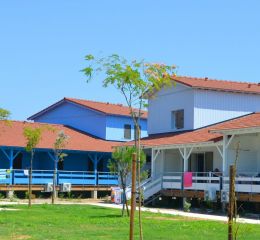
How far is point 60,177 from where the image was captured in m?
39.2

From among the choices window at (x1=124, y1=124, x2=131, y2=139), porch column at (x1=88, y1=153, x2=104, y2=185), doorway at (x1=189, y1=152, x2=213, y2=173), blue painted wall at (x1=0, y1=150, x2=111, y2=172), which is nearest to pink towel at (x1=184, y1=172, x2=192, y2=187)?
doorway at (x1=189, y1=152, x2=213, y2=173)

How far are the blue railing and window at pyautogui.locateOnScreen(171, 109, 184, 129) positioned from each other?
16.7 ft

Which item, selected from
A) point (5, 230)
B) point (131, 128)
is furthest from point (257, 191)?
point (131, 128)

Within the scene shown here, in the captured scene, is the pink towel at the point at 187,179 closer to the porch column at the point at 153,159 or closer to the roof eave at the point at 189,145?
the roof eave at the point at 189,145

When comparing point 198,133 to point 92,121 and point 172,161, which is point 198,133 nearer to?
point 172,161

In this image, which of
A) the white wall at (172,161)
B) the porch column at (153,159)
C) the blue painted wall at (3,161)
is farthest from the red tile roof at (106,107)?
the porch column at (153,159)

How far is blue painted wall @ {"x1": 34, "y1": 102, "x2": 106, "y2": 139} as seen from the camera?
45903mm

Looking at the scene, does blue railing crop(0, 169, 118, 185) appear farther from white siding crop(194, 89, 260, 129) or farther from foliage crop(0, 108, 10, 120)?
foliage crop(0, 108, 10, 120)

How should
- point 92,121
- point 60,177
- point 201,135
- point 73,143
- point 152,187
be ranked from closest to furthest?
point 201,135, point 152,187, point 60,177, point 73,143, point 92,121

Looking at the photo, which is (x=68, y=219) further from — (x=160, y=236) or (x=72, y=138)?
(x=72, y=138)

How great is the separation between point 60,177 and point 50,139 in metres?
2.97

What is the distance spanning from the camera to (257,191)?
25.3 meters

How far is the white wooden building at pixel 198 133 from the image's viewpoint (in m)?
29.0

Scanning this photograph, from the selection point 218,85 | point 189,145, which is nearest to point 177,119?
point 218,85
